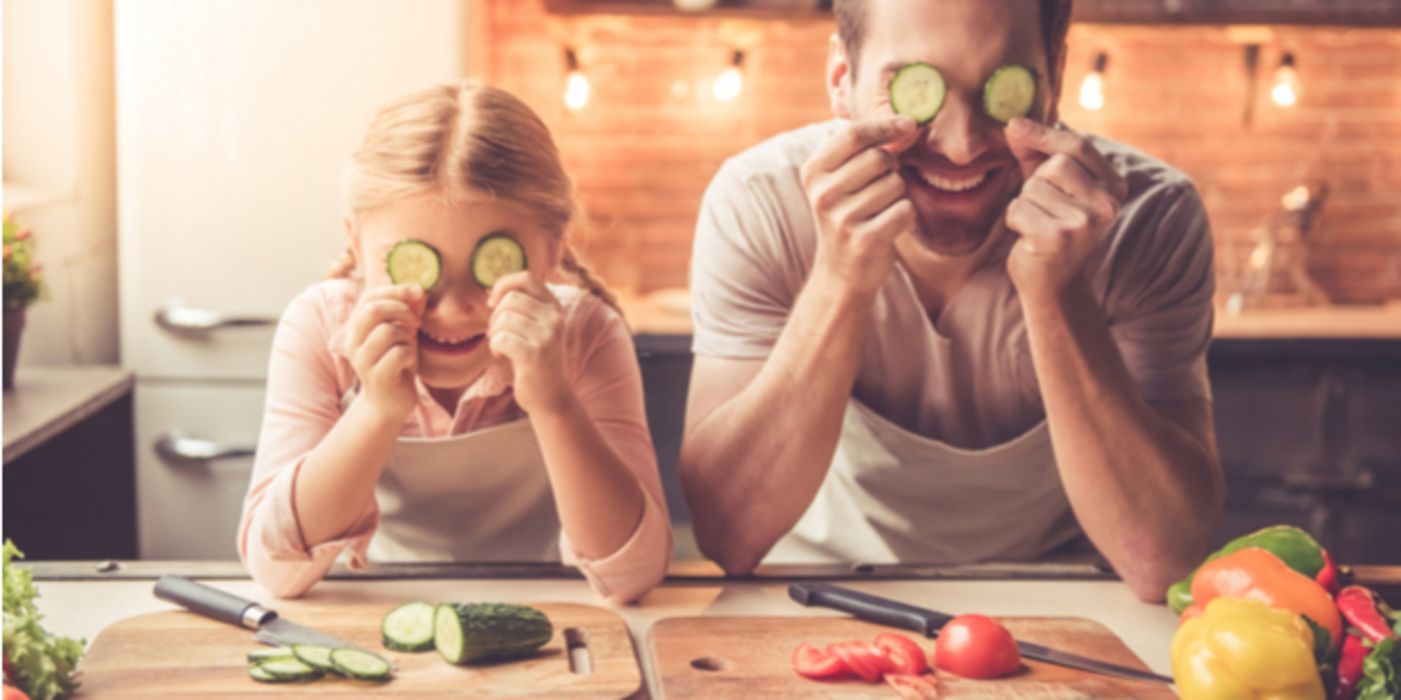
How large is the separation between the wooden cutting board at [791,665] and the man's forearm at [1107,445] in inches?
9.5

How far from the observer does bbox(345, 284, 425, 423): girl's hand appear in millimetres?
1681

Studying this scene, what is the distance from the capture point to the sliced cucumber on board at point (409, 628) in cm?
150

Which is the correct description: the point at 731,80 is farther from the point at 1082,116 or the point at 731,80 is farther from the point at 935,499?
the point at 935,499

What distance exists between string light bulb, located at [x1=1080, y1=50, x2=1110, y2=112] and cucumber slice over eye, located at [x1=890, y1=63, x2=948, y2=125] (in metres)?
3.06

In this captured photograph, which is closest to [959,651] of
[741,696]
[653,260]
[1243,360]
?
[741,696]

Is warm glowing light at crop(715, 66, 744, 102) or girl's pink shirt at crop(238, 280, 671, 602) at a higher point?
warm glowing light at crop(715, 66, 744, 102)

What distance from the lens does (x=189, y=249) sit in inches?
154

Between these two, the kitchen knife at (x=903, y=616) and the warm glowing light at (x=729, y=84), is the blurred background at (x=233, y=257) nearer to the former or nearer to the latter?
the warm glowing light at (x=729, y=84)

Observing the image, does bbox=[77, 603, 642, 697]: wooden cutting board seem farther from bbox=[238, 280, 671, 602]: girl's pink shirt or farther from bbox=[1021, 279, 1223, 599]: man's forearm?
bbox=[1021, 279, 1223, 599]: man's forearm

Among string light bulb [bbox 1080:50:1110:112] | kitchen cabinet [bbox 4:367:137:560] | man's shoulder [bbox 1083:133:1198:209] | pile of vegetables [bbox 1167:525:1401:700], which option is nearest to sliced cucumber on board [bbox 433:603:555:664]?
pile of vegetables [bbox 1167:525:1401:700]

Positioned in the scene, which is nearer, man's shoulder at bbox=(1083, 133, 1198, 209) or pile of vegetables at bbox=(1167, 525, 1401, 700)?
pile of vegetables at bbox=(1167, 525, 1401, 700)

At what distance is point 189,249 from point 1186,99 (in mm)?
3063

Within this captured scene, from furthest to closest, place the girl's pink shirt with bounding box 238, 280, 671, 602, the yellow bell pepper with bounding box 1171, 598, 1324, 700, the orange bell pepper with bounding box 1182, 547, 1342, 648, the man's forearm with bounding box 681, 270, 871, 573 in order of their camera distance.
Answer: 1. the man's forearm with bounding box 681, 270, 871, 573
2. the girl's pink shirt with bounding box 238, 280, 671, 602
3. the orange bell pepper with bounding box 1182, 547, 1342, 648
4. the yellow bell pepper with bounding box 1171, 598, 1324, 700

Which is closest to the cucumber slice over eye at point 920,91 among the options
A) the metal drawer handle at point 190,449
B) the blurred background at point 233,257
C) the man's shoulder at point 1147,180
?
the man's shoulder at point 1147,180
